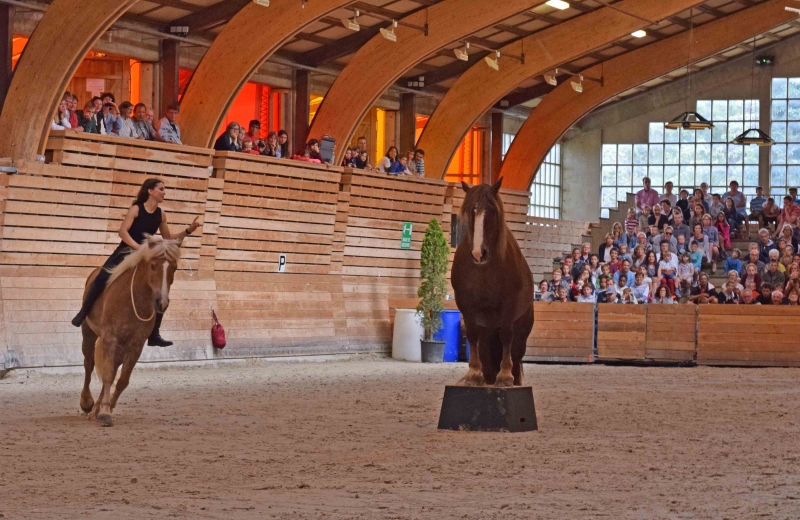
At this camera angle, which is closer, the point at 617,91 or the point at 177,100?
the point at 177,100

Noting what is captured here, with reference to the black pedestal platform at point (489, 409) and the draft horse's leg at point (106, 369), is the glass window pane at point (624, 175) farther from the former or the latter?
the draft horse's leg at point (106, 369)

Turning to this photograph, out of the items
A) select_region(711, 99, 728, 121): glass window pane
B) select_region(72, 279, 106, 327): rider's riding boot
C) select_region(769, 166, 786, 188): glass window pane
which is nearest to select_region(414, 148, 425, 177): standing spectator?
select_region(711, 99, 728, 121): glass window pane

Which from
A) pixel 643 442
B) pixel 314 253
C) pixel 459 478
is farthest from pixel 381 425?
pixel 314 253

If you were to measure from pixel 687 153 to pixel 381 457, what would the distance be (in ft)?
78.4

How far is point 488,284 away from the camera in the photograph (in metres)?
8.84

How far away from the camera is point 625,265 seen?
21.4 m

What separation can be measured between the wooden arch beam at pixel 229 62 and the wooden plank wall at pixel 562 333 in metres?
6.45

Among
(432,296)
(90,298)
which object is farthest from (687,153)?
(90,298)

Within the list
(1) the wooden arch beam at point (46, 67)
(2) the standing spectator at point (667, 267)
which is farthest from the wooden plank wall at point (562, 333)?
(1) the wooden arch beam at point (46, 67)

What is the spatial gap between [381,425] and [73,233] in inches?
297

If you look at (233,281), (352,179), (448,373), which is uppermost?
(352,179)

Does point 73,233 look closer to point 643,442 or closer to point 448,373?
point 448,373

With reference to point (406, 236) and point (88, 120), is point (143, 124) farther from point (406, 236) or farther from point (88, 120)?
point (406, 236)

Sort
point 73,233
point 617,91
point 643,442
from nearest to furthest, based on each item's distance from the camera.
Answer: point 643,442 < point 73,233 < point 617,91
